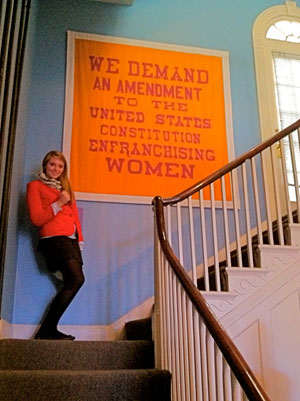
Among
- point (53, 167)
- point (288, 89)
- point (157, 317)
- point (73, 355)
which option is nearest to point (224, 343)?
point (157, 317)

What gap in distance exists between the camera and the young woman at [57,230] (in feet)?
10.4

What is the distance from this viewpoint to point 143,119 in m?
4.23

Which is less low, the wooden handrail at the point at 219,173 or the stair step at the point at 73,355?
the wooden handrail at the point at 219,173

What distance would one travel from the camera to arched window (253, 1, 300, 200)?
14.8ft

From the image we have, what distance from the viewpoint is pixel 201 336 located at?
1995 millimetres

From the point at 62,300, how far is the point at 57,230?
489 mm

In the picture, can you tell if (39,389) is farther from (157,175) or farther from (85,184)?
(157,175)

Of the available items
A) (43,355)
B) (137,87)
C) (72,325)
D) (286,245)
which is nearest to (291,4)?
(137,87)

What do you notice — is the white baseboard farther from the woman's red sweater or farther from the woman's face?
the woman's face

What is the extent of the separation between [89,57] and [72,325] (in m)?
2.35

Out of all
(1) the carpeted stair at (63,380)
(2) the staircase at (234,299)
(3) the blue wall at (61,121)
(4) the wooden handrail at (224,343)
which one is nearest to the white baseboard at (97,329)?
(3) the blue wall at (61,121)

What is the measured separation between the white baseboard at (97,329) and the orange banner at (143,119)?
38.9 inches

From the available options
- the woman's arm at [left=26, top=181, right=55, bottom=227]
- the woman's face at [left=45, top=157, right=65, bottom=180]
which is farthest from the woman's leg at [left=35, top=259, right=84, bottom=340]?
the woman's face at [left=45, top=157, right=65, bottom=180]

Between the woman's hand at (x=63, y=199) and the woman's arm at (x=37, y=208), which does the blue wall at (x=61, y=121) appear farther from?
the woman's hand at (x=63, y=199)
